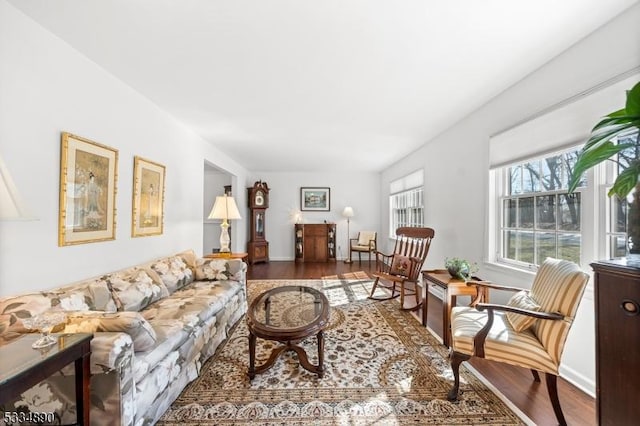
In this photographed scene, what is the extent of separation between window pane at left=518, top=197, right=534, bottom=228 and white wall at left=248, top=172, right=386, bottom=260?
4.57m

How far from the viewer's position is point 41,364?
0.98 meters

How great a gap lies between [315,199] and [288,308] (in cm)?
488

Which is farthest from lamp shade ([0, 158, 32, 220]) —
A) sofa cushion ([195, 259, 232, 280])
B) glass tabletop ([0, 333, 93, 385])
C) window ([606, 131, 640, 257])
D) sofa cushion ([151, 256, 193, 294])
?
window ([606, 131, 640, 257])

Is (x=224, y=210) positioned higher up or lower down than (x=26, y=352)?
higher up

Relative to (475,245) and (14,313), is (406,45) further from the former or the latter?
(14,313)

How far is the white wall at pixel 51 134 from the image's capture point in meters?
1.50

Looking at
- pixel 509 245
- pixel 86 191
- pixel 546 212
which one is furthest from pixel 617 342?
pixel 86 191

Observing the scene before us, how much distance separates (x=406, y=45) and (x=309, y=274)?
4256 mm

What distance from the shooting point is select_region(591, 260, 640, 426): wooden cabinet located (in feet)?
3.44

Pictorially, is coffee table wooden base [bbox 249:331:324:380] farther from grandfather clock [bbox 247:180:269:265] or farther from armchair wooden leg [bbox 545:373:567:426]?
grandfather clock [bbox 247:180:269:265]

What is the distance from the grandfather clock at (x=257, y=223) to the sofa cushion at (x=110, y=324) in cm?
487

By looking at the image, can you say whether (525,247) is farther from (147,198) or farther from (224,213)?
(147,198)

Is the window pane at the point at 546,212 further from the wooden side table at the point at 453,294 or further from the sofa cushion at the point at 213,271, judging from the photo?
the sofa cushion at the point at 213,271

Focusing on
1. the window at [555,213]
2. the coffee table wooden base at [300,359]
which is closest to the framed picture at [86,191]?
the coffee table wooden base at [300,359]
